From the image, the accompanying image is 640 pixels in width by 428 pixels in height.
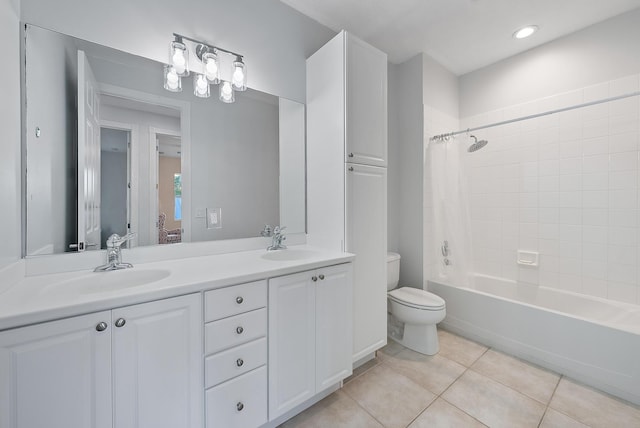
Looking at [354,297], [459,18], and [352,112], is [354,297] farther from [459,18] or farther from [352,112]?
[459,18]

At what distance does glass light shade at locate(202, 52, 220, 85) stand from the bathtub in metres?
2.44

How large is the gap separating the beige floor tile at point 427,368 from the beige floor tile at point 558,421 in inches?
17.9

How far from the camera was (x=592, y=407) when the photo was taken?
1.44 m

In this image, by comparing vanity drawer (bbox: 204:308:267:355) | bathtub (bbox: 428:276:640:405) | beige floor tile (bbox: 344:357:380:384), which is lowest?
beige floor tile (bbox: 344:357:380:384)

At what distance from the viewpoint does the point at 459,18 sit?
1969mm

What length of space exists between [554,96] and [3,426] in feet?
12.1

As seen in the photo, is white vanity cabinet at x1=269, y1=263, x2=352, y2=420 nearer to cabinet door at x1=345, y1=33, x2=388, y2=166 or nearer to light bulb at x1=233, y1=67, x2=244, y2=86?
cabinet door at x1=345, y1=33, x2=388, y2=166

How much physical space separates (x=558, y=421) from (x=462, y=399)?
0.45 metres

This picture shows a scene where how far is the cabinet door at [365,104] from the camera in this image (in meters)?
1.63

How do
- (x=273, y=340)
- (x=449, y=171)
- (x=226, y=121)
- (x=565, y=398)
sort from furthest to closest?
(x=449, y=171)
(x=226, y=121)
(x=565, y=398)
(x=273, y=340)

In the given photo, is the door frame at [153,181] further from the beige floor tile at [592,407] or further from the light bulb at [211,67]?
the beige floor tile at [592,407]

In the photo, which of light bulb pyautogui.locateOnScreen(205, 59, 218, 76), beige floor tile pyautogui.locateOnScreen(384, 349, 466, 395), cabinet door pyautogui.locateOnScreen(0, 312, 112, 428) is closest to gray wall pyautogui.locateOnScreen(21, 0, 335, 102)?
light bulb pyautogui.locateOnScreen(205, 59, 218, 76)

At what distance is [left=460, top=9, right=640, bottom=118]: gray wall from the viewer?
6.22 ft

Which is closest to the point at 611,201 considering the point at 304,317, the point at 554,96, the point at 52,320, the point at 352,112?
the point at 554,96
